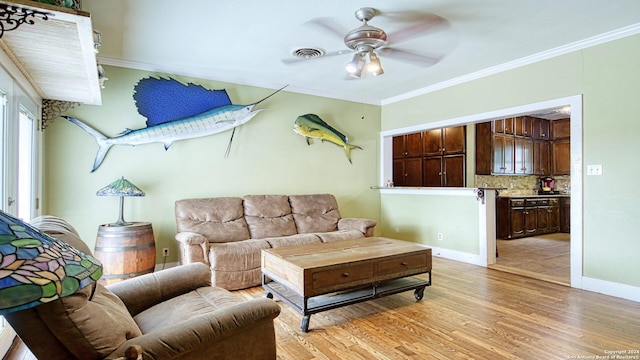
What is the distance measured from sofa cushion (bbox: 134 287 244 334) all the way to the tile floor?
348 centimetres

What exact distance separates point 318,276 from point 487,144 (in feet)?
16.8

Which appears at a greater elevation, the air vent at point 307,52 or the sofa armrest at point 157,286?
the air vent at point 307,52

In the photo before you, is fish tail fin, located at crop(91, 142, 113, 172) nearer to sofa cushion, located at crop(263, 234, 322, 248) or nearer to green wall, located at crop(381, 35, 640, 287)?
sofa cushion, located at crop(263, 234, 322, 248)

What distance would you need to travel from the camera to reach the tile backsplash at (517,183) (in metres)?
6.57

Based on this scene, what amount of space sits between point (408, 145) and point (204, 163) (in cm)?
441

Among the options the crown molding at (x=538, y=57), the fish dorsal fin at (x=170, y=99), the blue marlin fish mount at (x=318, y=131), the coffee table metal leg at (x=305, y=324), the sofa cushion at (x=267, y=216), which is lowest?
the coffee table metal leg at (x=305, y=324)

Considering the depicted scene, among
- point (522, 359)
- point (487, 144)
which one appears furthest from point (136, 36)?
point (487, 144)

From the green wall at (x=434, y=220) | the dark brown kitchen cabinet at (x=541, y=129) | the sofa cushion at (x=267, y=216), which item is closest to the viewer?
the sofa cushion at (x=267, y=216)

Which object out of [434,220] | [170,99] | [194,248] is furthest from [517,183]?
[170,99]

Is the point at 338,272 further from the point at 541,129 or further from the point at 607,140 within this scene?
the point at 541,129

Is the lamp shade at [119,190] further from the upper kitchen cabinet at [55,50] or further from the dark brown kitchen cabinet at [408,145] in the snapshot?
the dark brown kitchen cabinet at [408,145]

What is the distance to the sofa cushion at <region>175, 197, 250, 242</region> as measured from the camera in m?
3.77

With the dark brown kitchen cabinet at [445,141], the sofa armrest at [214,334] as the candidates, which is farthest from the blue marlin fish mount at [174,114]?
the dark brown kitchen cabinet at [445,141]

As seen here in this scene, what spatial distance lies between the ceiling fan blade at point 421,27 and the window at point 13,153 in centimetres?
294
